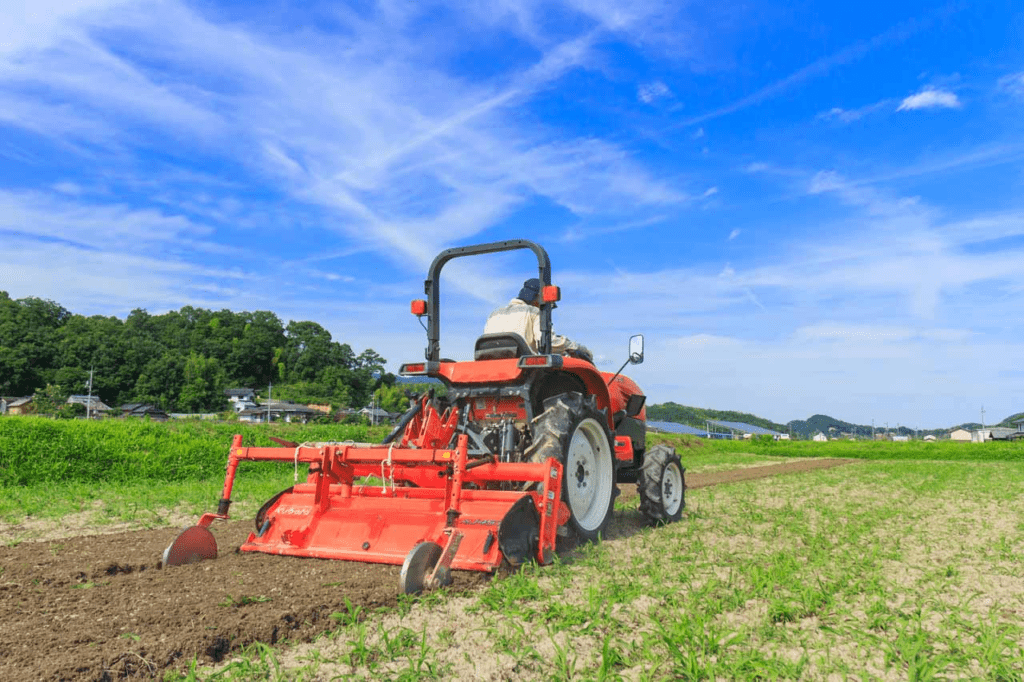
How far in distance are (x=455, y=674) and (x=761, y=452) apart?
36.6 metres

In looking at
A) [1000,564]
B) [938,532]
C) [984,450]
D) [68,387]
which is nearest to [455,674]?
[1000,564]

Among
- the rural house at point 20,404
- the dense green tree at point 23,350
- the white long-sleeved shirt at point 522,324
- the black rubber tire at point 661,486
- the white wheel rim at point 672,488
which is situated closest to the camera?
the white long-sleeved shirt at point 522,324

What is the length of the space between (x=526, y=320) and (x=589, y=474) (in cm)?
134

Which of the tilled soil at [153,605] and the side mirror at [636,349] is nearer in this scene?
the tilled soil at [153,605]

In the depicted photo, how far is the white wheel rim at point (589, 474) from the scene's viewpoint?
5.30 meters

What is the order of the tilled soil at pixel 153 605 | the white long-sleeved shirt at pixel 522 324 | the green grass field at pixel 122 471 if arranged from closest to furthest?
the tilled soil at pixel 153 605 → the white long-sleeved shirt at pixel 522 324 → the green grass field at pixel 122 471

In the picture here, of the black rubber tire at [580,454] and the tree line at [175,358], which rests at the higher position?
the tree line at [175,358]

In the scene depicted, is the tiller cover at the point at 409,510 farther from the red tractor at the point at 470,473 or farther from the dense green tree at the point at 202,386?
the dense green tree at the point at 202,386

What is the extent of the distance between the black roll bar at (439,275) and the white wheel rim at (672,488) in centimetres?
225

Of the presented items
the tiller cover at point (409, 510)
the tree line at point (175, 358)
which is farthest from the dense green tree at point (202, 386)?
the tiller cover at point (409, 510)

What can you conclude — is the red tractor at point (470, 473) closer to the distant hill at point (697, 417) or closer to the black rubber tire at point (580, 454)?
the black rubber tire at point (580, 454)

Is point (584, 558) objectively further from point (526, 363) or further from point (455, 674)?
point (455, 674)

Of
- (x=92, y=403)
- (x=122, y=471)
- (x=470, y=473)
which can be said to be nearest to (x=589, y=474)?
(x=470, y=473)

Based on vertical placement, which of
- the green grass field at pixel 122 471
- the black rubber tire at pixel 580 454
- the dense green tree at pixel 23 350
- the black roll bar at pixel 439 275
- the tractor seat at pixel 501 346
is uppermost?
the dense green tree at pixel 23 350
